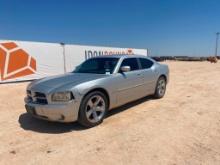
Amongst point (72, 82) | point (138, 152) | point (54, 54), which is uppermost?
point (54, 54)

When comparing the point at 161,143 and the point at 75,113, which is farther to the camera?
the point at 75,113

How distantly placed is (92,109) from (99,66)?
1.51 meters

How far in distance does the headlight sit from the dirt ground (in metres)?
0.72

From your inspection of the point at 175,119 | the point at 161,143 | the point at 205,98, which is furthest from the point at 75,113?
the point at 205,98

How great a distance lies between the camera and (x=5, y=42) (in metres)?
11.8

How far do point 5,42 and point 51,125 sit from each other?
9397 mm

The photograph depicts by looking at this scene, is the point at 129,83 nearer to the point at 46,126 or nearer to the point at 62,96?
the point at 62,96

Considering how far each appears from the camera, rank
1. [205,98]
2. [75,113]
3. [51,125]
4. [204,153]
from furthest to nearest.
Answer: [205,98], [51,125], [75,113], [204,153]

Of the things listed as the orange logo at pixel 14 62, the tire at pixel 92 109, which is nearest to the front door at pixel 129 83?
the tire at pixel 92 109

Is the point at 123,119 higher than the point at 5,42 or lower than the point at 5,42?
lower

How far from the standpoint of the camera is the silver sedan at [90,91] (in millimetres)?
3975

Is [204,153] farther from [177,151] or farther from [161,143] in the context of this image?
[161,143]

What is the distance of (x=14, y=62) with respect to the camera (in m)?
12.2

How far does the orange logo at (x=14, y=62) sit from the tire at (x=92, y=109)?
9244 millimetres
